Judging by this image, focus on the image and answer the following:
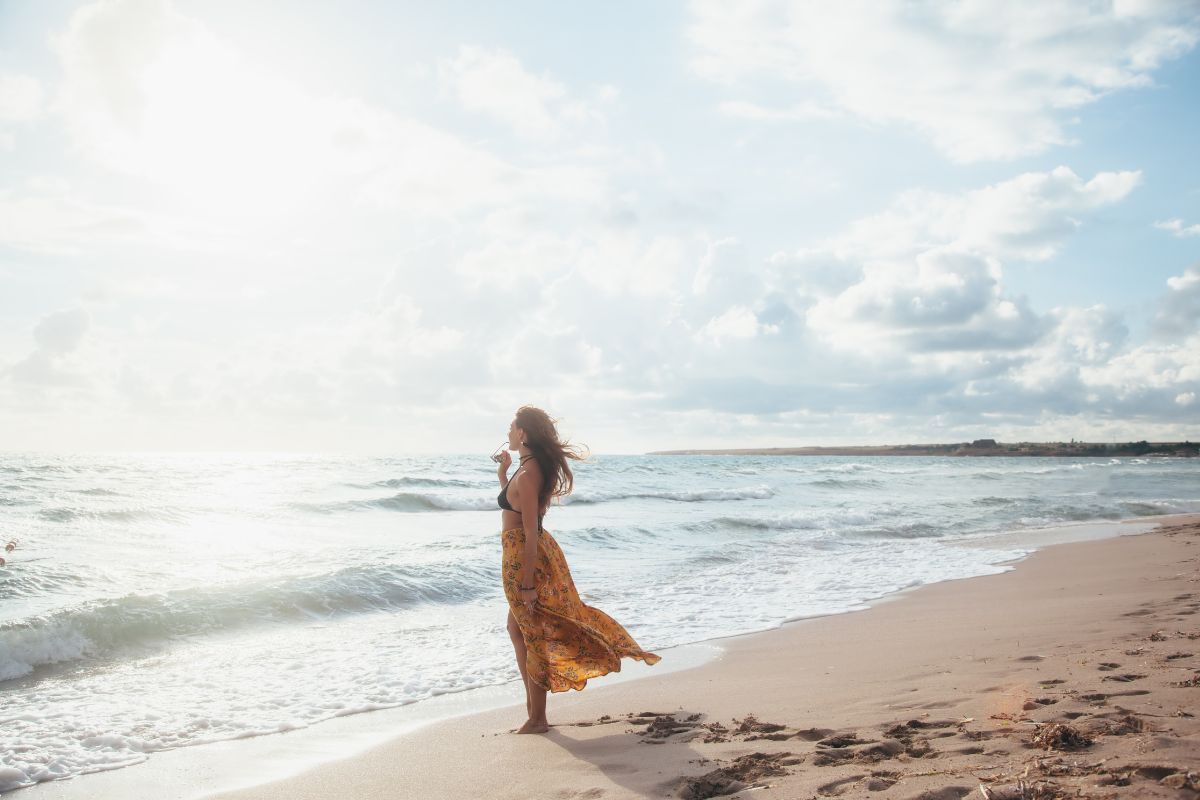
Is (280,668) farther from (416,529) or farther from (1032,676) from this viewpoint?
(416,529)

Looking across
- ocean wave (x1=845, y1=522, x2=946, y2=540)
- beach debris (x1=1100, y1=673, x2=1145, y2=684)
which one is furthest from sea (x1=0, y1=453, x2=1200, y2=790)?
beach debris (x1=1100, y1=673, x2=1145, y2=684)

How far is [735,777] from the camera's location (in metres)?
3.82

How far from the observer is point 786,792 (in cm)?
351

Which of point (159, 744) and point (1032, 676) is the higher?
point (1032, 676)

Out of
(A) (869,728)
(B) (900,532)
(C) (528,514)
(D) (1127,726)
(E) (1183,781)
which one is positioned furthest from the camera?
(B) (900,532)

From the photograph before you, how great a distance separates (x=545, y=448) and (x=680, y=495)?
29037 mm

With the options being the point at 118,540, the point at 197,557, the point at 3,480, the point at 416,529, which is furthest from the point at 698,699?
the point at 3,480

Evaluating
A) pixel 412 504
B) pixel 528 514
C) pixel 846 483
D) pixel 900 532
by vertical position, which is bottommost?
pixel 846 483

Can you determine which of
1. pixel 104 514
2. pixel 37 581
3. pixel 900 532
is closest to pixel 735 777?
pixel 37 581

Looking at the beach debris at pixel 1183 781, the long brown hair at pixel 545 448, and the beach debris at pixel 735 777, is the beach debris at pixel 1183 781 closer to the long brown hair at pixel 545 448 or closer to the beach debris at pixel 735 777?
the beach debris at pixel 735 777

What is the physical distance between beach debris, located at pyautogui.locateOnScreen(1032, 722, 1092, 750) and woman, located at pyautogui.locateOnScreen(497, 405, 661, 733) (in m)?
2.39

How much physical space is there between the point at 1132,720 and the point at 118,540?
16878 mm

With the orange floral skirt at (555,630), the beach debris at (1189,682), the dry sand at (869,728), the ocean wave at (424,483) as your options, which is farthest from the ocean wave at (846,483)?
the orange floral skirt at (555,630)

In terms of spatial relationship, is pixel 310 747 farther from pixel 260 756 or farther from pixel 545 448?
pixel 545 448
